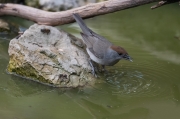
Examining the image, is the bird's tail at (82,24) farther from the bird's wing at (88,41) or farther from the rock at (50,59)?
the rock at (50,59)

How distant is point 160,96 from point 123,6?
5.82 feet

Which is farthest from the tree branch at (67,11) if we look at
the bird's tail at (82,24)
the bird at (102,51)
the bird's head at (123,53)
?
the bird's head at (123,53)

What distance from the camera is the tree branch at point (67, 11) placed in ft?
16.9

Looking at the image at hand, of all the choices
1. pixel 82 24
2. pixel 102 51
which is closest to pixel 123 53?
pixel 102 51

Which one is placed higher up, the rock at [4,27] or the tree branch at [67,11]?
the tree branch at [67,11]

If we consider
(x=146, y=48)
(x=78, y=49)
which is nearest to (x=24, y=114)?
(x=78, y=49)

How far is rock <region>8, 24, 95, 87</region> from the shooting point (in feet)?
14.9

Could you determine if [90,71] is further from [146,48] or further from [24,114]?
[146,48]

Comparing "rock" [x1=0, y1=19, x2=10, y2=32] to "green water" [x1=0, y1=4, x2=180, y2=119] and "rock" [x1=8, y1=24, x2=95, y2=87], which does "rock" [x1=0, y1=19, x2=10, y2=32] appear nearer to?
"green water" [x1=0, y1=4, x2=180, y2=119]

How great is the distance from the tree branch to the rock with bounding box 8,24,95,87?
0.57 meters

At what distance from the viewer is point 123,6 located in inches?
202

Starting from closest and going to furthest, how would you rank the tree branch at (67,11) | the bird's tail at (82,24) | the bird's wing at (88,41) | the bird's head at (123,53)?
the bird's head at (123,53) < the bird's wing at (88,41) < the tree branch at (67,11) < the bird's tail at (82,24)

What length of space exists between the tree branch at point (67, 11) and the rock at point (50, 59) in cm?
57

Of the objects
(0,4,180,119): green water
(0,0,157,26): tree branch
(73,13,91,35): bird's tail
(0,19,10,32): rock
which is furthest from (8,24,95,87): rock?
(0,19,10,32): rock
